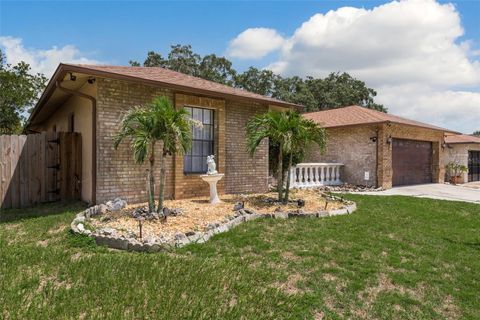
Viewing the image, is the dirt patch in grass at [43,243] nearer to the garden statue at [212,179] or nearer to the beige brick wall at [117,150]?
the beige brick wall at [117,150]

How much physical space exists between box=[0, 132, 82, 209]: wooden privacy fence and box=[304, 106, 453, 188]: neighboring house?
9003mm

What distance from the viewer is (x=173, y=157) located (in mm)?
8477

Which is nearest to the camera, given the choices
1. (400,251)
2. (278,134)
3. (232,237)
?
(400,251)

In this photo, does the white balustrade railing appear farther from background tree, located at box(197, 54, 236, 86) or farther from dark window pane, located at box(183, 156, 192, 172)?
background tree, located at box(197, 54, 236, 86)

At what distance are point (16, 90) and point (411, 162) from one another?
22.8 m

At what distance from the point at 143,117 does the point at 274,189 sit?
6440mm

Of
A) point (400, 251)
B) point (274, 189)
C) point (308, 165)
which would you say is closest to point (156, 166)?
point (274, 189)

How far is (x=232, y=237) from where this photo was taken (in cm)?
535

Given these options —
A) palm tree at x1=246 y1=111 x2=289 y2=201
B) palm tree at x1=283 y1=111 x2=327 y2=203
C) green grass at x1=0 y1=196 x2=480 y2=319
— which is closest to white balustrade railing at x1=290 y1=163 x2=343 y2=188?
palm tree at x1=283 y1=111 x2=327 y2=203

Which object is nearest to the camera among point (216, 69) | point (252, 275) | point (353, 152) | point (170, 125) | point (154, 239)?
point (252, 275)

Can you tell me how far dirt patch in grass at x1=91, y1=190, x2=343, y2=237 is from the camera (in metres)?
5.60

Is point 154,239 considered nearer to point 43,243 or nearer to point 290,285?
point 43,243

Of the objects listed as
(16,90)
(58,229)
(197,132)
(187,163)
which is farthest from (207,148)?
(16,90)

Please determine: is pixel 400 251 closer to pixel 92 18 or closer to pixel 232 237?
pixel 232 237
